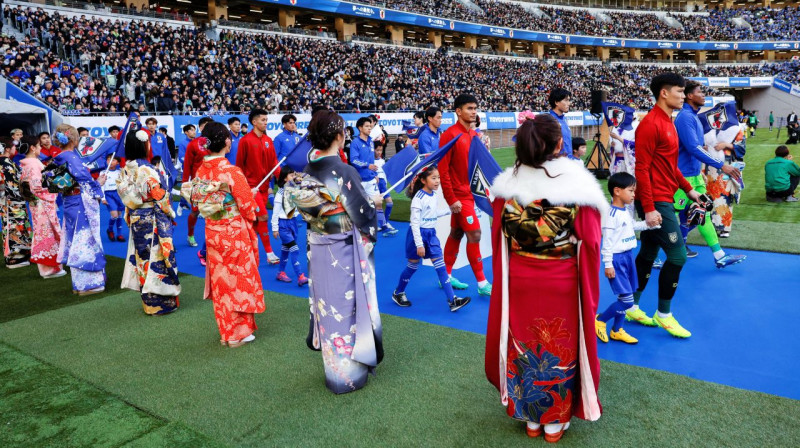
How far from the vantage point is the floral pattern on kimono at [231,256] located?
4.17 m

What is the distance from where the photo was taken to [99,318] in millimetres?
5016

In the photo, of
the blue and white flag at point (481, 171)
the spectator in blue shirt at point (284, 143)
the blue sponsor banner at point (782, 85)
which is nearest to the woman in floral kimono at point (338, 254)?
the blue and white flag at point (481, 171)

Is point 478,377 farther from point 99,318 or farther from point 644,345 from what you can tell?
point 99,318

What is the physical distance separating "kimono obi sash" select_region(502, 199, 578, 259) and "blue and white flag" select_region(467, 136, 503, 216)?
1836 mm

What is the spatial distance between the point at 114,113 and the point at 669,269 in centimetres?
1616

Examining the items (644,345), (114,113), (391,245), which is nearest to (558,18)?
(114,113)

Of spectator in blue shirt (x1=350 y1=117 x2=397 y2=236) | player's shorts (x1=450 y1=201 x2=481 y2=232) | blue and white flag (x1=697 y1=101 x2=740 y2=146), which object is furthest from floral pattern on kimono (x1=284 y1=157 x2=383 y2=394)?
blue and white flag (x1=697 y1=101 x2=740 y2=146)

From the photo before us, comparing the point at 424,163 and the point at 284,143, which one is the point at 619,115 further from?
the point at 424,163

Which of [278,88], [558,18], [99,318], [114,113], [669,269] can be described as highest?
[558,18]

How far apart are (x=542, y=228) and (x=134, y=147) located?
3.97m

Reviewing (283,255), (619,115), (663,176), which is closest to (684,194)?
(663,176)

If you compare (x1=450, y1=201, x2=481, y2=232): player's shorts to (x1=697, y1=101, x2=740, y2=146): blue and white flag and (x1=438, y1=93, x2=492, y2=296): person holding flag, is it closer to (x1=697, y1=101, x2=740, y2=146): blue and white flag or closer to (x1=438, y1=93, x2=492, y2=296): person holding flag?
(x1=438, y1=93, x2=492, y2=296): person holding flag

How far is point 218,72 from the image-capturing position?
68.4ft

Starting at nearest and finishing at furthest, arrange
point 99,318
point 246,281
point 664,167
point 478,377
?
point 478,377, point 664,167, point 246,281, point 99,318
